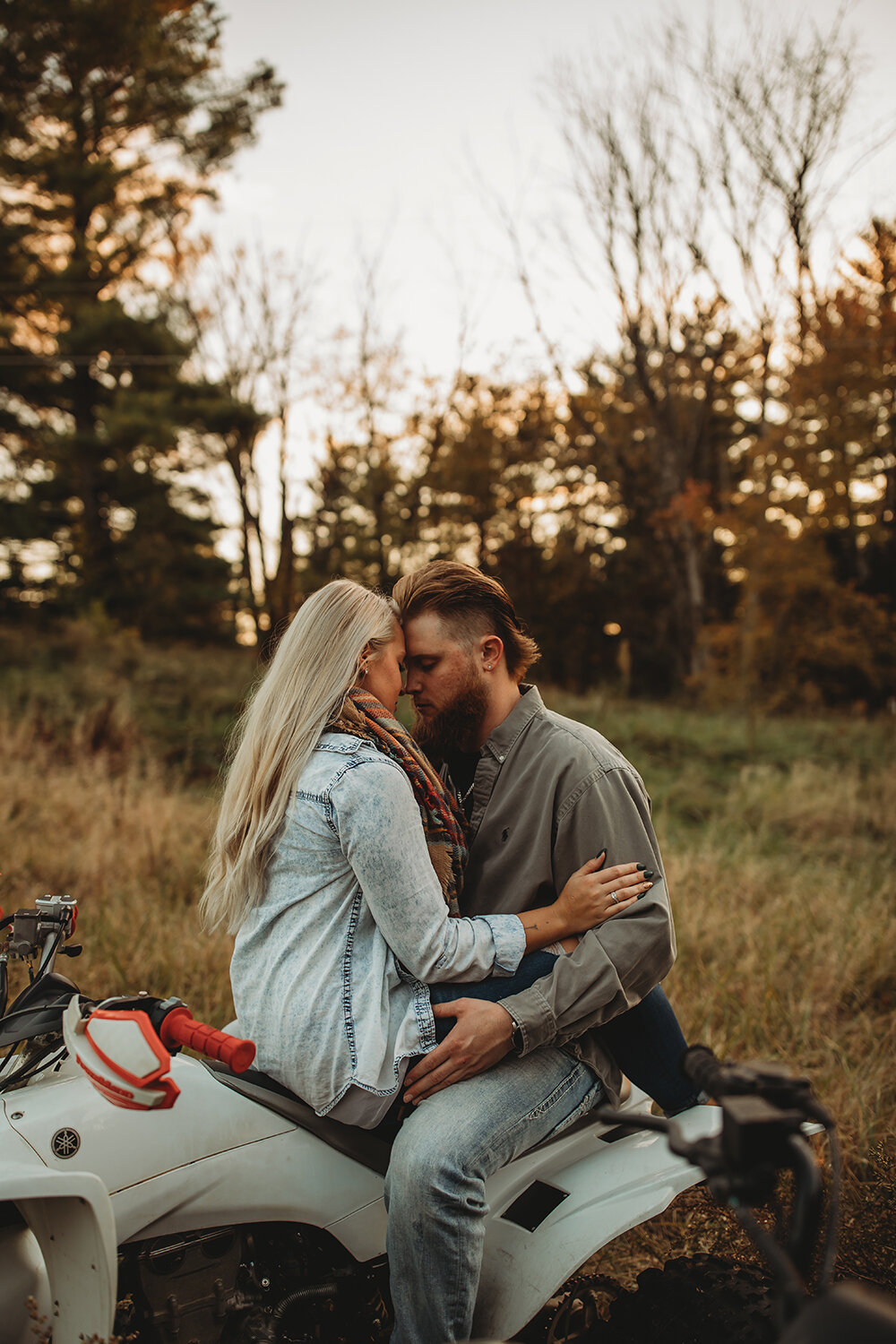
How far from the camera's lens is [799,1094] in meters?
0.95

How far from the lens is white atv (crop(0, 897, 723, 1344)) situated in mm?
1450

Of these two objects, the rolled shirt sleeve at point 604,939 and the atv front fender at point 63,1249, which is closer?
the atv front fender at point 63,1249

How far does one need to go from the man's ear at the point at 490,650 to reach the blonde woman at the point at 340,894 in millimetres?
507

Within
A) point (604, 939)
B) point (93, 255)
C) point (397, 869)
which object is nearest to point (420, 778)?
point (397, 869)

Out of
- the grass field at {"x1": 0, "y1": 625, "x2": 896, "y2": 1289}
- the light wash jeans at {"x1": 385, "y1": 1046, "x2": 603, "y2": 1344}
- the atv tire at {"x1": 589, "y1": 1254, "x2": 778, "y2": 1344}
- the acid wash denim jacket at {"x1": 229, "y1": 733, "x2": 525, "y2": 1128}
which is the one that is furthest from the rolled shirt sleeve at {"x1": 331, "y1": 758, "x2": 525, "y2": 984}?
the grass field at {"x1": 0, "y1": 625, "x2": 896, "y2": 1289}

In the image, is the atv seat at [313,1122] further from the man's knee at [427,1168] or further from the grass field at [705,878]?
the grass field at [705,878]

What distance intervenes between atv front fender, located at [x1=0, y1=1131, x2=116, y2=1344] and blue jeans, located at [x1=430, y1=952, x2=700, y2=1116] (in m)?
0.91

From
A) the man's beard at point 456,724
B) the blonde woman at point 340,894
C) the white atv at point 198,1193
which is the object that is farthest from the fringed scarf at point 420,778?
the white atv at point 198,1193

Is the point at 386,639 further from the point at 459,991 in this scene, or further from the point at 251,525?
the point at 251,525

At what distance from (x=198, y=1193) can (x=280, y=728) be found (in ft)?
2.90

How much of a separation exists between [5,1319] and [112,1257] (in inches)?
13.0

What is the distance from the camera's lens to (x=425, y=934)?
71.5 inches

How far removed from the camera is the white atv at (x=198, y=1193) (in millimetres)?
1450

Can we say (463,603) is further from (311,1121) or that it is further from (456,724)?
(311,1121)
